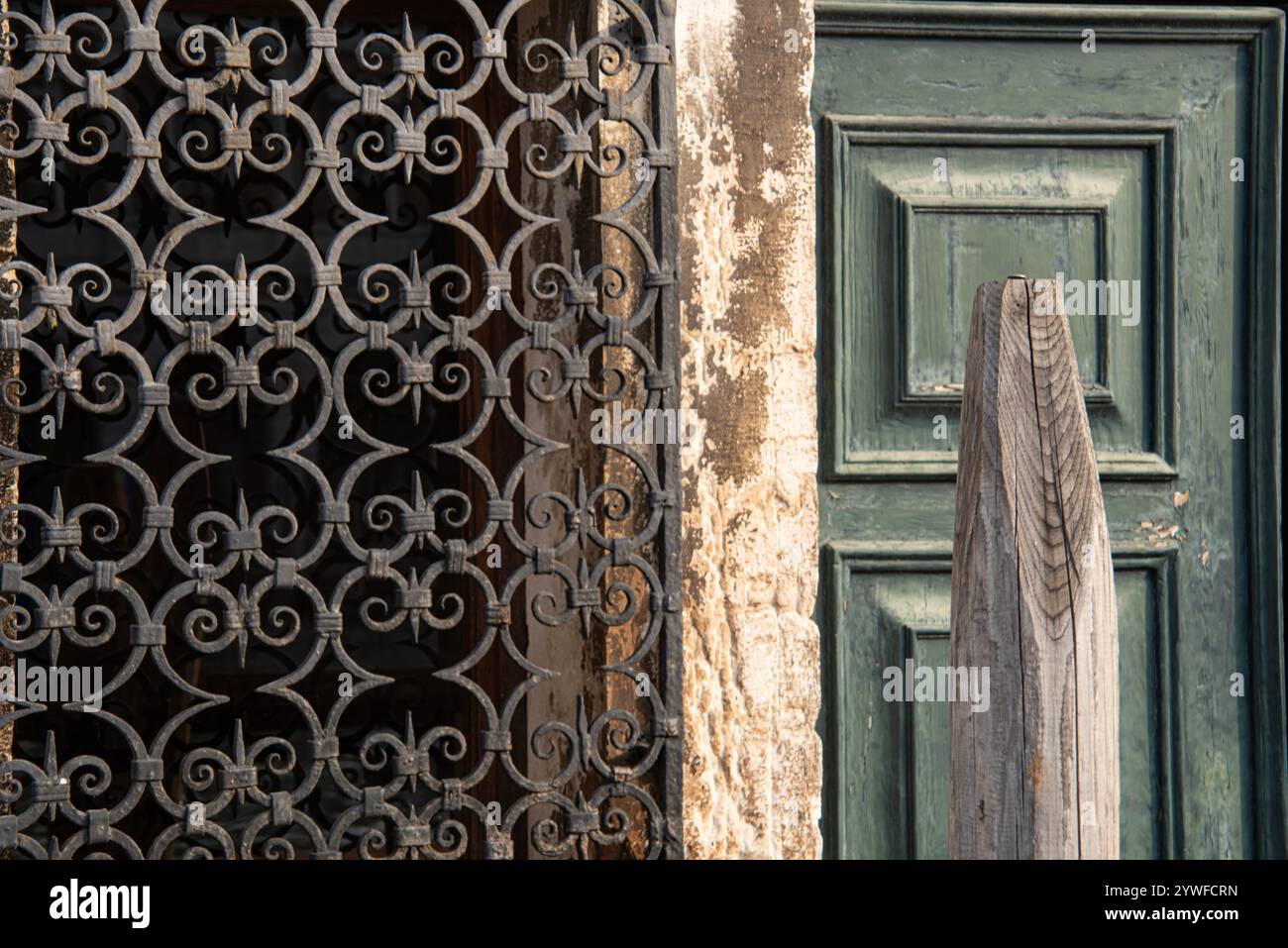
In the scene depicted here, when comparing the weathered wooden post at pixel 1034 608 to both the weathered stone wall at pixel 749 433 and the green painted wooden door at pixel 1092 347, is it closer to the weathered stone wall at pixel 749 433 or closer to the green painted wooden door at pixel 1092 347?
the weathered stone wall at pixel 749 433

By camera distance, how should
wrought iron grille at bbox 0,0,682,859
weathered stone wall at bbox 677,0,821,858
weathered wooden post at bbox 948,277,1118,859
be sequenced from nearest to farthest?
weathered wooden post at bbox 948,277,1118,859, wrought iron grille at bbox 0,0,682,859, weathered stone wall at bbox 677,0,821,858

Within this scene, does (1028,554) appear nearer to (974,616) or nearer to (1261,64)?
(974,616)

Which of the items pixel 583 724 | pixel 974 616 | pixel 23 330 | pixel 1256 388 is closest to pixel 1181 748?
pixel 1256 388

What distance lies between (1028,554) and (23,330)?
186cm

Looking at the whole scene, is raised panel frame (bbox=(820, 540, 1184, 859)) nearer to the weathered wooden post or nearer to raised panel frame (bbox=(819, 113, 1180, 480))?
raised panel frame (bbox=(819, 113, 1180, 480))

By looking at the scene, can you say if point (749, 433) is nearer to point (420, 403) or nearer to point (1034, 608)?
point (420, 403)

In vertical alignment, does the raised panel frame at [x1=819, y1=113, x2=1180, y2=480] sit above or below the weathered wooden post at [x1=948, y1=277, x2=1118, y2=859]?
above

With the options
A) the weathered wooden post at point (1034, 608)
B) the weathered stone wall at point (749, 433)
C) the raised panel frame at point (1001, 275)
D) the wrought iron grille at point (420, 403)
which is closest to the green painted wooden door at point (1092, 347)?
the raised panel frame at point (1001, 275)

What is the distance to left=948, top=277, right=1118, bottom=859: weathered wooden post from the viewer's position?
167 cm

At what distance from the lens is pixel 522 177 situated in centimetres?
294

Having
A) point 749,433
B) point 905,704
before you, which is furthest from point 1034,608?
point 905,704

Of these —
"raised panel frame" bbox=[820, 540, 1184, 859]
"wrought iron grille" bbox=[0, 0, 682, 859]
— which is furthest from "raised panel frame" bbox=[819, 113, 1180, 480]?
"wrought iron grille" bbox=[0, 0, 682, 859]

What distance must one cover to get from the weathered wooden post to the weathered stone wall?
1095 mm

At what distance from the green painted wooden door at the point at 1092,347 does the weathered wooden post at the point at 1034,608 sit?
1330 mm
